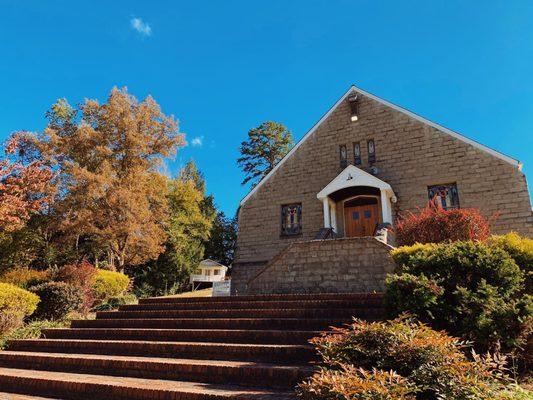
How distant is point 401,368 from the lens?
363 centimetres

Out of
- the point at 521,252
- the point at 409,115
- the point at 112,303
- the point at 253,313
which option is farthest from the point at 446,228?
the point at 112,303

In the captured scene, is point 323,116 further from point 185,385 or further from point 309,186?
point 185,385

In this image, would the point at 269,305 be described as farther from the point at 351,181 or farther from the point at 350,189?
the point at 350,189

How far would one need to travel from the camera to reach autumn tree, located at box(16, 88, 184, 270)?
21.8m

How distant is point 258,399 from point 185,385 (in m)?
1.42

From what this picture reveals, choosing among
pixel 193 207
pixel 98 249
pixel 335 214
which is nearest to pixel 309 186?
pixel 335 214

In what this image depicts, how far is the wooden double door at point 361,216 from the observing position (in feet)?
54.0

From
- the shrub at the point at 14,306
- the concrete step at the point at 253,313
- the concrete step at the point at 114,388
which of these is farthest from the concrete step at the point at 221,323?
the concrete step at the point at 114,388

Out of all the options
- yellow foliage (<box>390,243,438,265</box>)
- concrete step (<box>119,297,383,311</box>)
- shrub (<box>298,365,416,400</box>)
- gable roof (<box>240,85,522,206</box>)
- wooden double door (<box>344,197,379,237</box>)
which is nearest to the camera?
shrub (<box>298,365,416,400</box>)

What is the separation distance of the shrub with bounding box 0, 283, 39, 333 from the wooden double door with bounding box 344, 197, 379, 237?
12.4 metres

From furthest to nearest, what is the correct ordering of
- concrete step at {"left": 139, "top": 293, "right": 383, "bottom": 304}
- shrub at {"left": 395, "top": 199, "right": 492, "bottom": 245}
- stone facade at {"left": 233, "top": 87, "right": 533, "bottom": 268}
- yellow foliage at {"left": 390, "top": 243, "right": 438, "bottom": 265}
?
stone facade at {"left": 233, "top": 87, "right": 533, "bottom": 268}
shrub at {"left": 395, "top": 199, "right": 492, "bottom": 245}
concrete step at {"left": 139, "top": 293, "right": 383, "bottom": 304}
yellow foliage at {"left": 390, "top": 243, "right": 438, "bottom": 265}

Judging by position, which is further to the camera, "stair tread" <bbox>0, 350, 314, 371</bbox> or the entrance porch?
the entrance porch

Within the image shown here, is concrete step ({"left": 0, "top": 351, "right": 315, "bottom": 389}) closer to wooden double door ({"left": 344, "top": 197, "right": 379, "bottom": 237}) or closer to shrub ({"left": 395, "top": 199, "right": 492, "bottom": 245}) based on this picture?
shrub ({"left": 395, "top": 199, "right": 492, "bottom": 245})

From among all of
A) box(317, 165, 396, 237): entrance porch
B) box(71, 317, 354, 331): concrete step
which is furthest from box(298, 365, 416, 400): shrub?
box(317, 165, 396, 237): entrance porch
